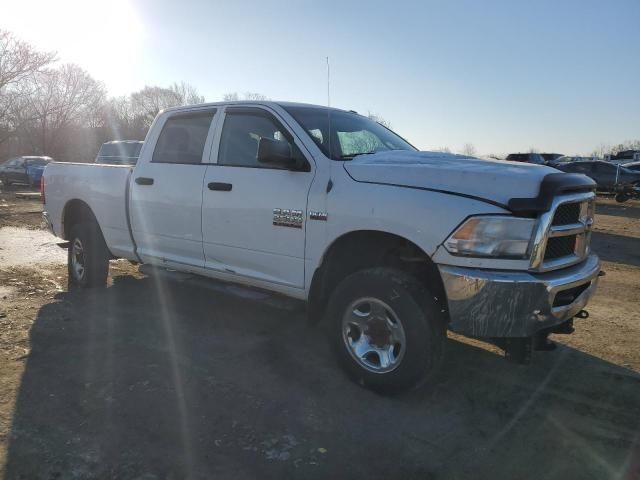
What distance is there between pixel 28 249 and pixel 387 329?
25.2ft

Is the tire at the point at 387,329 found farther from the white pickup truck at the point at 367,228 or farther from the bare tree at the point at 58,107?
the bare tree at the point at 58,107

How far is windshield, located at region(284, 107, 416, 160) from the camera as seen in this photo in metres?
4.08

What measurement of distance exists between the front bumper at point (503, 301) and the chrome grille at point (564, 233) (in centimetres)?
13

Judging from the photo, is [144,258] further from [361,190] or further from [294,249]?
[361,190]

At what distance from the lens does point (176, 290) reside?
634cm

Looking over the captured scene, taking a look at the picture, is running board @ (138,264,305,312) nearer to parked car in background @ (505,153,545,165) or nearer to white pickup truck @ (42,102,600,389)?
white pickup truck @ (42,102,600,389)

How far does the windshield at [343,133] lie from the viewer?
4082mm

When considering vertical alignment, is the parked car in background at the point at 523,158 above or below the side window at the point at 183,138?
above

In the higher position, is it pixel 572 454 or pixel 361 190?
pixel 361 190

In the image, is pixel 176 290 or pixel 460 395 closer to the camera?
pixel 460 395

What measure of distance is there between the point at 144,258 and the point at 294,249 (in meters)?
2.19

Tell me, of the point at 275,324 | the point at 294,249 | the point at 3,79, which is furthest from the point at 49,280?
the point at 3,79

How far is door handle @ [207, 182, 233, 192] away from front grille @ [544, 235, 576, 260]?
98.6 inches

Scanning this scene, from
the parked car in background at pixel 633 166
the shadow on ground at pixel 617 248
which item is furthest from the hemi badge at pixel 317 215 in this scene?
the parked car in background at pixel 633 166
